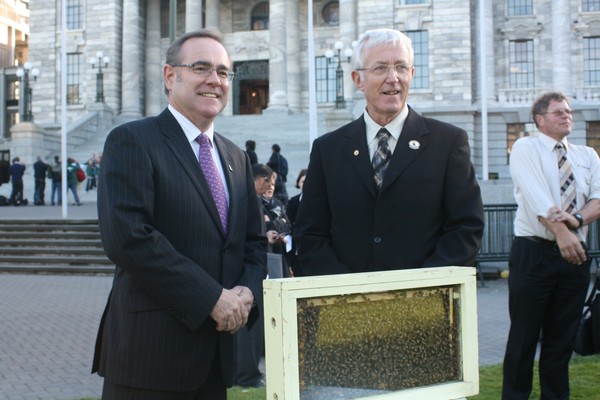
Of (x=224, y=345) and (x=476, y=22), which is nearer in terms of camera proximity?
(x=224, y=345)

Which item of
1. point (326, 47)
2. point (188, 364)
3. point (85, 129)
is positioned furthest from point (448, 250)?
point (326, 47)

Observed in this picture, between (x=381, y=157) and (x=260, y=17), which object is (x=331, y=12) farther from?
(x=381, y=157)

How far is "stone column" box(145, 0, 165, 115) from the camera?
40969 millimetres

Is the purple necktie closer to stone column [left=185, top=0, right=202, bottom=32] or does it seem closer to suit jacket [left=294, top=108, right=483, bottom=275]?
suit jacket [left=294, top=108, right=483, bottom=275]

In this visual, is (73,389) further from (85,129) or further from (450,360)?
(85,129)

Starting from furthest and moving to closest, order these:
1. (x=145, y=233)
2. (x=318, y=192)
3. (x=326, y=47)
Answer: (x=326, y=47) → (x=318, y=192) → (x=145, y=233)

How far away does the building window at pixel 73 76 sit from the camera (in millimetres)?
41500

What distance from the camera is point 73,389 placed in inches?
253

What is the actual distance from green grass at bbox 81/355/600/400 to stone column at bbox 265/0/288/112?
1242 inches

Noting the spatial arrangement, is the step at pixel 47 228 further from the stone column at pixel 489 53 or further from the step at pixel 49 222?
the stone column at pixel 489 53

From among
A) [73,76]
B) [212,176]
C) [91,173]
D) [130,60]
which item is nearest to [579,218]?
[212,176]

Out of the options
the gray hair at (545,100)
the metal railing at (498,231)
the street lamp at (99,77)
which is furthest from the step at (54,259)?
the street lamp at (99,77)

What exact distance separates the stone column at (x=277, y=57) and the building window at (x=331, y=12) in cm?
430

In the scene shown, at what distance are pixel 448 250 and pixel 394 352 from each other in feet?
3.11
